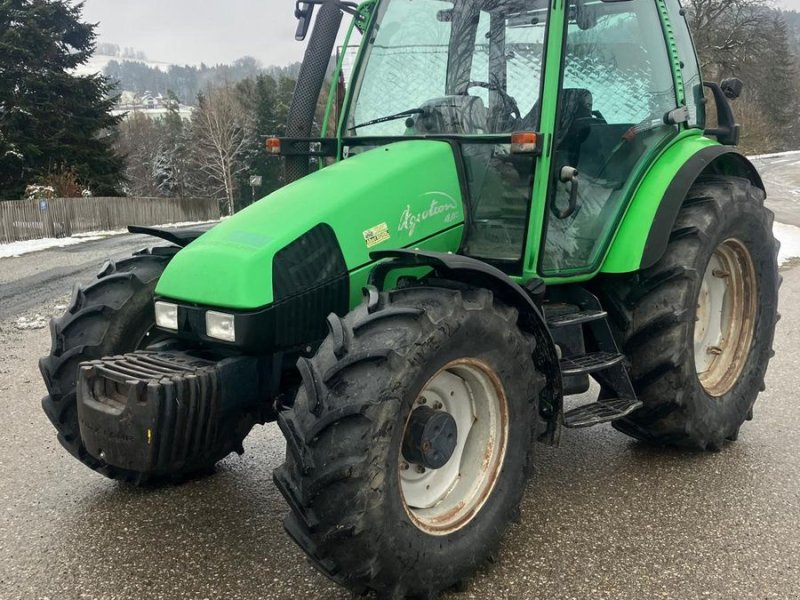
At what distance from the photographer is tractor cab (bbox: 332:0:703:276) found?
3.31m

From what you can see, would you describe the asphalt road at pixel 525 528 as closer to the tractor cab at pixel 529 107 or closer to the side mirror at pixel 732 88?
the tractor cab at pixel 529 107

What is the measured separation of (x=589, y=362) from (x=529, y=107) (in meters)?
1.22

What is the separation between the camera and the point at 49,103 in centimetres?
2883

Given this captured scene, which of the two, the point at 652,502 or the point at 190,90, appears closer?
the point at 652,502

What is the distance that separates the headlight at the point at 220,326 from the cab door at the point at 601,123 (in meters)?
1.46

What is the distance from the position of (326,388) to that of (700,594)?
5.26 ft

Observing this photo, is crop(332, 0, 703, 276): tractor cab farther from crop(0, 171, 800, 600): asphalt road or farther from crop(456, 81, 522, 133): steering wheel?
crop(0, 171, 800, 600): asphalt road

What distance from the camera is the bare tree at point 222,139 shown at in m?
51.5

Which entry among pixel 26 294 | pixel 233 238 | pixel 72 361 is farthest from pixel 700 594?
pixel 26 294

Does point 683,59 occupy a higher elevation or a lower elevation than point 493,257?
higher

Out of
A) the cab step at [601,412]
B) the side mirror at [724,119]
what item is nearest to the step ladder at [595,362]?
the cab step at [601,412]

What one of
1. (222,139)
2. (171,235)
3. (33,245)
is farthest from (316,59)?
(222,139)

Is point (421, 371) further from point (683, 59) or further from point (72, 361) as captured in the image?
point (683, 59)

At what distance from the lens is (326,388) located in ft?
7.68
